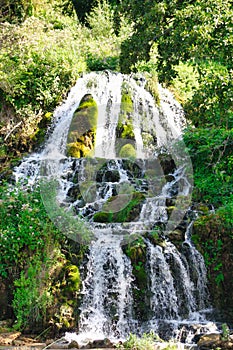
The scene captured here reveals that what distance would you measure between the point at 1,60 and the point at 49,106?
197 centimetres

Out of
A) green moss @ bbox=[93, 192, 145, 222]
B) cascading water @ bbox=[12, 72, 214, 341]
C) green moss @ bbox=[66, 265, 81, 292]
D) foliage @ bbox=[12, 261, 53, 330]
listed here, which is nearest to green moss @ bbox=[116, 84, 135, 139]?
cascading water @ bbox=[12, 72, 214, 341]

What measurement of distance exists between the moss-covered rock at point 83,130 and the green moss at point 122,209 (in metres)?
3.01

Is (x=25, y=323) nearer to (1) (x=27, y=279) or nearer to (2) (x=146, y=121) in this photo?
(1) (x=27, y=279)

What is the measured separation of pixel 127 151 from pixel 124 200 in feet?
10.2

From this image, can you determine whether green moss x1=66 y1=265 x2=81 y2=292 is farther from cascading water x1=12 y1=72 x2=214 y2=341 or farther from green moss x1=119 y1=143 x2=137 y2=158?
green moss x1=119 y1=143 x2=137 y2=158

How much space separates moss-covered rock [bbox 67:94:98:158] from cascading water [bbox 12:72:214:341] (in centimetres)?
20

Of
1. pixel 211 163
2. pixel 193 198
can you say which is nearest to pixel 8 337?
pixel 193 198

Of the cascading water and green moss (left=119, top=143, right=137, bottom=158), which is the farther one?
green moss (left=119, top=143, right=137, bottom=158)

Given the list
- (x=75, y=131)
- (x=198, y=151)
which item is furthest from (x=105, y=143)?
(x=198, y=151)

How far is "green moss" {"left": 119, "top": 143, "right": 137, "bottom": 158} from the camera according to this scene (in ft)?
42.3

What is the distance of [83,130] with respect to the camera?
44.2 feet

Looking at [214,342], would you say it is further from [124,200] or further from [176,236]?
[124,200]

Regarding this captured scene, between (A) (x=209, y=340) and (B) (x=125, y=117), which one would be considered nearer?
(A) (x=209, y=340)

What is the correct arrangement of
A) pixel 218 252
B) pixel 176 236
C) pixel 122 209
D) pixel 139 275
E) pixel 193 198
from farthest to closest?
pixel 193 198, pixel 122 209, pixel 176 236, pixel 218 252, pixel 139 275
